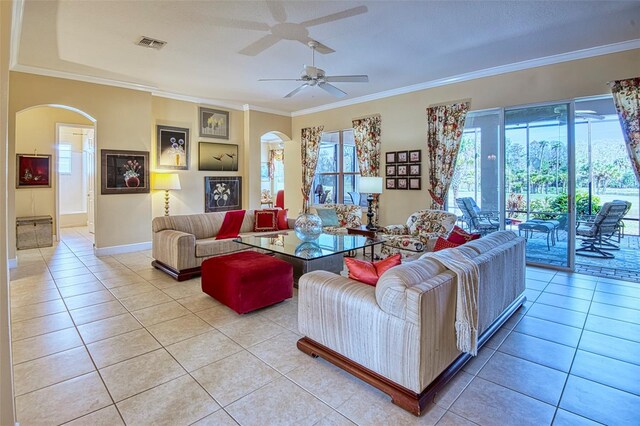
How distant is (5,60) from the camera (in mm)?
1420

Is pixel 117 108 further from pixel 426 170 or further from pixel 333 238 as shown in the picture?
pixel 426 170

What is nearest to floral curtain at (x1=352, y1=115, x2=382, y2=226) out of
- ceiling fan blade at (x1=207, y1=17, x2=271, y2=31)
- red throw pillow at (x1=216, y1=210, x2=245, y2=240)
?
red throw pillow at (x1=216, y1=210, x2=245, y2=240)

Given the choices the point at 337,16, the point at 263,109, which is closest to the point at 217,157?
the point at 263,109

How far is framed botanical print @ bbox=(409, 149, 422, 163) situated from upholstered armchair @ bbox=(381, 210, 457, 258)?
1.26 meters

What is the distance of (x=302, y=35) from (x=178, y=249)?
10.4 feet

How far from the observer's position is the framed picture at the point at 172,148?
22.2ft

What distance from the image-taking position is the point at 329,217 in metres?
6.41

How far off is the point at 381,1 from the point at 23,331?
4.56 meters

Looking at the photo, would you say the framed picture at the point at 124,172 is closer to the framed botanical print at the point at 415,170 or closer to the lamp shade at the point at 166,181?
the lamp shade at the point at 166,181

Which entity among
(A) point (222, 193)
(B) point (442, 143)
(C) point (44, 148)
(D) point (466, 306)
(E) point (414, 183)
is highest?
(C) point (44, 148)

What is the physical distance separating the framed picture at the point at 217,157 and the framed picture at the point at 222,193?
0.23 meters

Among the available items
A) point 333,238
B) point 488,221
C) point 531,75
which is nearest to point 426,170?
point 488,221

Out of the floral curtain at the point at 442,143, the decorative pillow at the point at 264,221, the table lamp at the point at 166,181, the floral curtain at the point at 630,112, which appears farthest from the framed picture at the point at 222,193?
the floral curtain at the point at 630,112

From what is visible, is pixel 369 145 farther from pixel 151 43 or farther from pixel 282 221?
pixel 151 43
